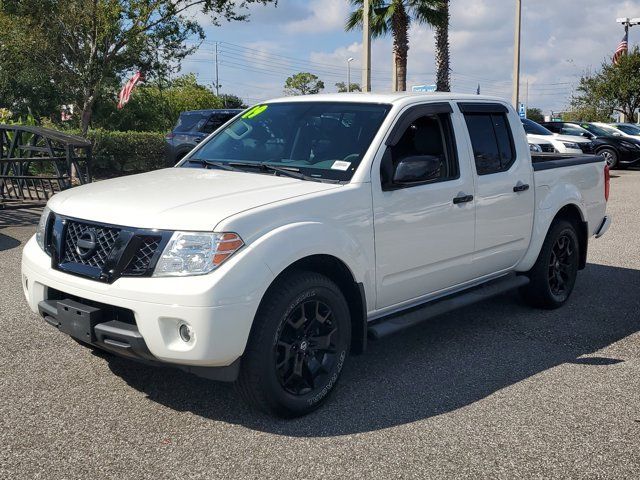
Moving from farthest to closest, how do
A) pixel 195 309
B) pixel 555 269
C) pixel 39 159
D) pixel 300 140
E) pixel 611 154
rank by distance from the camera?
1. pixel 611 154
2. pixel 39 159
3. pixel 555 269
4. pixel 300 140
5. pixel 195 309

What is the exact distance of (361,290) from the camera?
423 centimetres

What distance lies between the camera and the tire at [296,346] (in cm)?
369

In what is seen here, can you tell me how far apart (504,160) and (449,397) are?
216 centimetres

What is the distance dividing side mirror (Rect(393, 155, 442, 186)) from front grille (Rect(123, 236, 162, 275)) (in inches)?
63.9

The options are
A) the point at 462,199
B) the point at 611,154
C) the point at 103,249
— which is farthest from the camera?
the point at 611,154

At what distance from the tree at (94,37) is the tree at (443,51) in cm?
761

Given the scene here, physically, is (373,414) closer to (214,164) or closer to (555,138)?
(214,164)

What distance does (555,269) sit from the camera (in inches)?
247

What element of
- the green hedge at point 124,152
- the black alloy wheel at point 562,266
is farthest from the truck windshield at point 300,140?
the green hedge at point 124,152

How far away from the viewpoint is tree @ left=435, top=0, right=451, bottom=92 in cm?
2291

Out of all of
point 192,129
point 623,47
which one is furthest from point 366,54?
point 623,47

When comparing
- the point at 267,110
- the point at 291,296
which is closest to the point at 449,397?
the point at 291,296

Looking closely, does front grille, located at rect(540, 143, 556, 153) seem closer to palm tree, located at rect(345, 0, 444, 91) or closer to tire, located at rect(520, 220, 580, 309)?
palm tree, located at rect(345, 0, 444, 91)

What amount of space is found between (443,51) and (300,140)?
20.1 m
